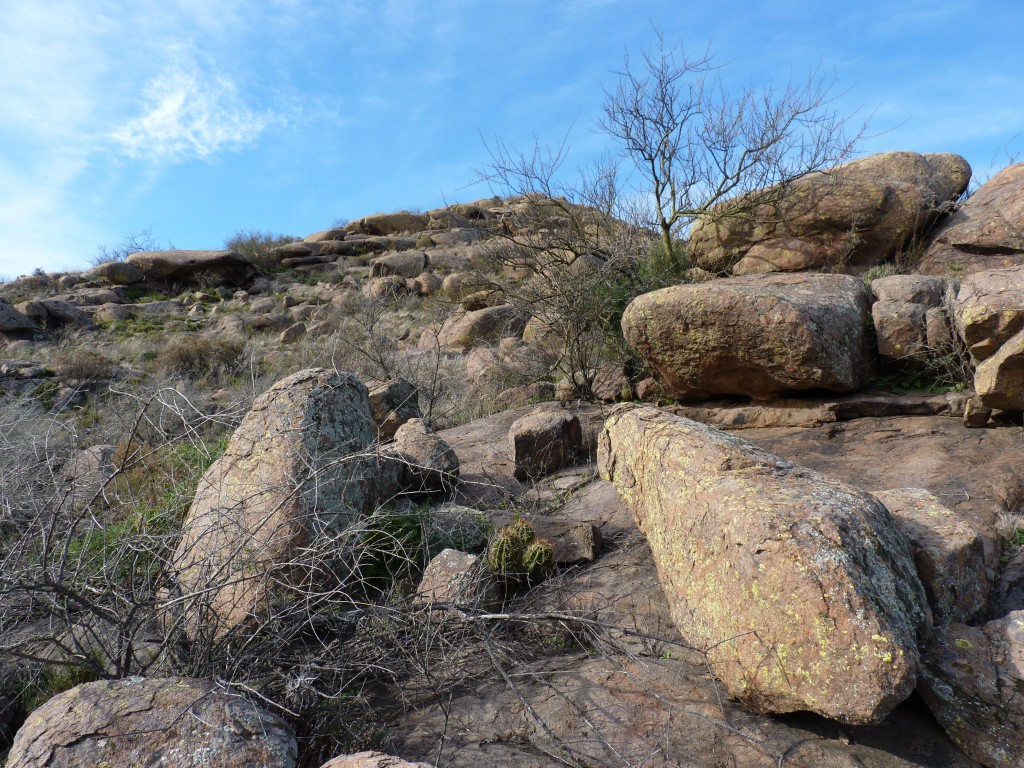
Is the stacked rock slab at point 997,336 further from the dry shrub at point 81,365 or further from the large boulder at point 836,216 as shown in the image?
the dry shrub at point 81,365

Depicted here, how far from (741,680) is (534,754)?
93 cm

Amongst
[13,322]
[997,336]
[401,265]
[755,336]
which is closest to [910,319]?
[997,336]

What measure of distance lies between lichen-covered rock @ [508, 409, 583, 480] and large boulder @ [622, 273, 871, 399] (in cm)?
128

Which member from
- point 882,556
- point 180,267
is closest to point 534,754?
point 882,556

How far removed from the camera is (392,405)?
8109mm

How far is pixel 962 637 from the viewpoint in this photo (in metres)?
3.10

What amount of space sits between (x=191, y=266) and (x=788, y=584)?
24776mm

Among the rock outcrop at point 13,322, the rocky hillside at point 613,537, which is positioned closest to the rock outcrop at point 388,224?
the rock outcrop at point 13,322

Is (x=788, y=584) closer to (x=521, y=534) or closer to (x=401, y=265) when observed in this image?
(x=521, y=534)

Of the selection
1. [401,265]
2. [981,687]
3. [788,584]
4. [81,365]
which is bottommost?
[981,687]

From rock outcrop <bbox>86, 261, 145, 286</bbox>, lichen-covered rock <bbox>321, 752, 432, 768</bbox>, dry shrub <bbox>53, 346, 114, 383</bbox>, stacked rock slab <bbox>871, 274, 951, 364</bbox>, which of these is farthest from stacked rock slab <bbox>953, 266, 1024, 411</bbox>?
rock outcrop <bbox>86, 261, 145, 286</bbox>

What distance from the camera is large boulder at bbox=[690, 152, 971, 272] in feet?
29.6

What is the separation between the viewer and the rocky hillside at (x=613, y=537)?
9.33 ft

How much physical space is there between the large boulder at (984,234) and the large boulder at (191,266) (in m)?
21.8
